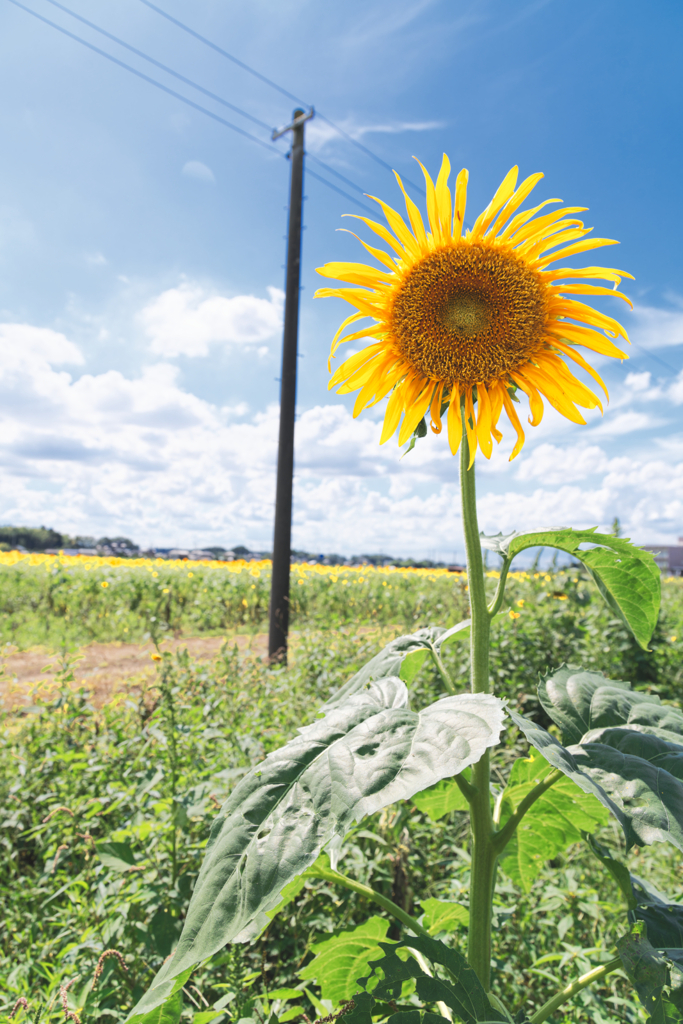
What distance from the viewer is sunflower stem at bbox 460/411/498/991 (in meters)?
1.07

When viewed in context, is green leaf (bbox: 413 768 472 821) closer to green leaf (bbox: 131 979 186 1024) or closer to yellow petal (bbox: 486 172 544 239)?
green leaf (bbox: 131 979 186 1024)

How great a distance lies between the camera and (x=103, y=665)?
21.4ft

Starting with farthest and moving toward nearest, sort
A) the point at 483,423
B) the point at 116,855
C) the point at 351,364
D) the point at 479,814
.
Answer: the point at 116,855
the point at 351,364
the point at 483,423
the point at 479,814

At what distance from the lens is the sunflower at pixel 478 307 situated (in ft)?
4.34

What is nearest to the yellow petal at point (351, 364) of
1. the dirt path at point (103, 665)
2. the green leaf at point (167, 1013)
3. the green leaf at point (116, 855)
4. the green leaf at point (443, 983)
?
the green leaf at point (443, 983)

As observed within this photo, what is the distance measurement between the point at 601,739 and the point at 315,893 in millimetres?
1397

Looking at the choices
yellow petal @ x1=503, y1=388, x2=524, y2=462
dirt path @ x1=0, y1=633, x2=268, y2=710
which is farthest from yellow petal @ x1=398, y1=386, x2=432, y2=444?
dirt path @ x1=0, y1=633, x2=268, y2=710

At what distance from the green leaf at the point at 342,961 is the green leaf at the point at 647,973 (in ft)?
1.72

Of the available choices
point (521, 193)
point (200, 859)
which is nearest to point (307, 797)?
point (521, 193)

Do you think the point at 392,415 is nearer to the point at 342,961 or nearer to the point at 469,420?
the point at 469,420

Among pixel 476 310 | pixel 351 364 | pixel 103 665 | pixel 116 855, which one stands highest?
pixel 476 310

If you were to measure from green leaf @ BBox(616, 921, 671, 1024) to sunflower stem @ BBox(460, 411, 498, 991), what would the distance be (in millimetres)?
254

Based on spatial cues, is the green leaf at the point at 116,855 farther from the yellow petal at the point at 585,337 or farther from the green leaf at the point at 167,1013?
the yellow petal at the point at 585,337

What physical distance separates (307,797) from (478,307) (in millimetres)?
1066
